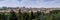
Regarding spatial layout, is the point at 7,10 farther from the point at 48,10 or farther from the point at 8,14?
the point at 48,10

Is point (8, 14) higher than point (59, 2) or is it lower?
lower

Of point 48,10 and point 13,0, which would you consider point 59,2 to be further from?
point 13,0

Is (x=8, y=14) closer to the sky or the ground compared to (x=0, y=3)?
closer to the ground

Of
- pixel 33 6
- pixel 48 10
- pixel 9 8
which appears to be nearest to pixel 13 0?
pixel 9 8

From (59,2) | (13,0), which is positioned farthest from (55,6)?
(13,0)

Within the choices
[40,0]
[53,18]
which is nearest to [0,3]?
[40,0]

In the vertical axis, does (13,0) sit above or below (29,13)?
above

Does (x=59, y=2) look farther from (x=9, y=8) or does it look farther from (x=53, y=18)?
(x=9, y=8)
